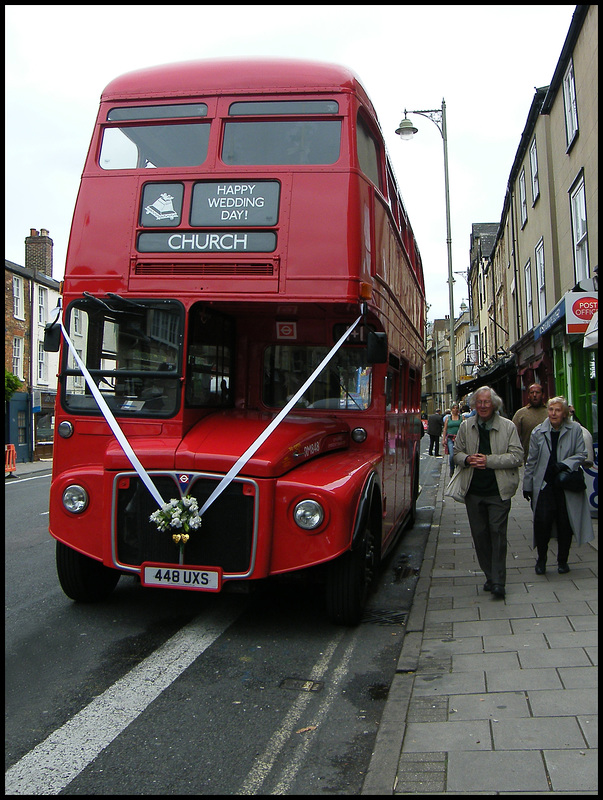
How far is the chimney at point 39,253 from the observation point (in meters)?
36.5

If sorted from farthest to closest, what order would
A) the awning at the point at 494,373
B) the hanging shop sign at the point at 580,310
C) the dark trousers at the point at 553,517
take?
the awning at the point at 494,373 < the hanging shop sign at the point at 580,310 < the dark trousers at the point at 553,517

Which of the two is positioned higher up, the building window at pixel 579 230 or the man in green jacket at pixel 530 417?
the building window at pixel 579 230

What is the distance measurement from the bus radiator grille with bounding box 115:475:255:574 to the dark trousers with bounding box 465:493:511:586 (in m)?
2.17

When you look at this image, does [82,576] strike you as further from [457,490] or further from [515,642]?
[515,642]

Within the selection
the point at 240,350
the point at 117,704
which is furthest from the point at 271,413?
the point at 117,704

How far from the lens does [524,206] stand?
20.5m

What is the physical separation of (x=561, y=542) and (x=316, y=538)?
3.05m

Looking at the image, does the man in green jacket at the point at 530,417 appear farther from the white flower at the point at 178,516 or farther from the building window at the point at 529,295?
the building window at the point at 529,295

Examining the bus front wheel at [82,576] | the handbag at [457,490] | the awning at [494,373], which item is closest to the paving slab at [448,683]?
the handbag at [457,490]

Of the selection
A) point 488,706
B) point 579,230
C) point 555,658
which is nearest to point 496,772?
point 488,706

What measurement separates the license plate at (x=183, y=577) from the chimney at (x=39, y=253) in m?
34.9

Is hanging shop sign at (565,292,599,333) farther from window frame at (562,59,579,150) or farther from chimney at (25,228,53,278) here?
chimney at (25,228,53,278)

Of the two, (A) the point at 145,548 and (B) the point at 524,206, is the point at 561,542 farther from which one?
(B) the point at 524,206

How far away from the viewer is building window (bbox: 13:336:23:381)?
33844 mm
